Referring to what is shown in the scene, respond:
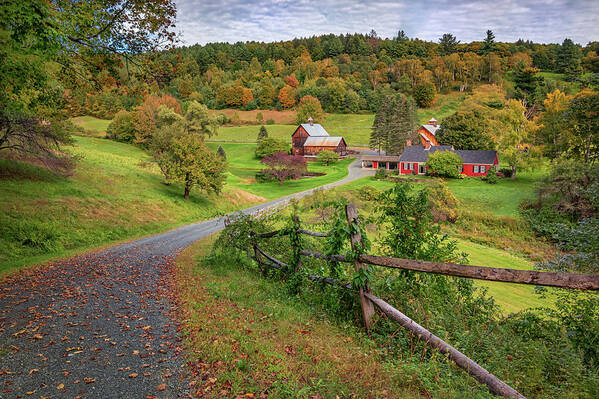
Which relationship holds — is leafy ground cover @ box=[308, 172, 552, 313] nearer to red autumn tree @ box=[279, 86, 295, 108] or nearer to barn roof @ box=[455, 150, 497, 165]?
barn roof @ box=[455, 150, 497, 165]

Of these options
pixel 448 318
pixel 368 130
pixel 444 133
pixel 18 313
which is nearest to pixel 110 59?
pixel 18 313

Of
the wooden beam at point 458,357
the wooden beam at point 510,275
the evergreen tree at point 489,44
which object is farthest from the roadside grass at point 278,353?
the evergreen tree at point 489,44

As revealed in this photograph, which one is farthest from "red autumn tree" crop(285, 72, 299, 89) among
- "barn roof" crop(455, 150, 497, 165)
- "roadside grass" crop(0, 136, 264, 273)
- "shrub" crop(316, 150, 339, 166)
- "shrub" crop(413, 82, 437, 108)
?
"roadside grass" crop(0, 136, 264, 273)

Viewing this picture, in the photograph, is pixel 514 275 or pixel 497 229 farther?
pixel 497 229

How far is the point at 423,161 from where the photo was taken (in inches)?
2297

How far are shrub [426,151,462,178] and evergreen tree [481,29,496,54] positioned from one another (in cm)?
12618

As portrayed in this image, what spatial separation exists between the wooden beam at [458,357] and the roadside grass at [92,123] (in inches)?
3280

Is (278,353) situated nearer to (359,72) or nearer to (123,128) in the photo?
(123,128)

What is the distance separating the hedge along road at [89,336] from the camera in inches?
176

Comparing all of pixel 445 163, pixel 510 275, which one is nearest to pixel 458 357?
pixel 510 275

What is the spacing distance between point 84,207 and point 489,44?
182m

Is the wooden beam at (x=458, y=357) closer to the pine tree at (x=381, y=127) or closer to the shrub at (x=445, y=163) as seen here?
the shrub at (x=445, y=163)

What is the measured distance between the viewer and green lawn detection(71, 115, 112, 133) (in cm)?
7803

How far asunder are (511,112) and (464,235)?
32.5 meters
